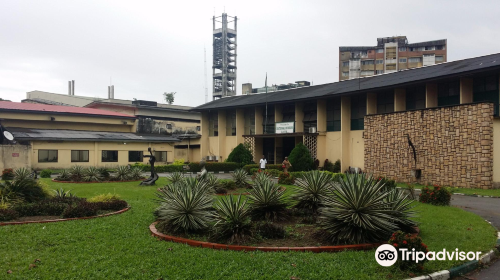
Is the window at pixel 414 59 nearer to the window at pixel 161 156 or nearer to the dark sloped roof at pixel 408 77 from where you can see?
the dark sloped roof at pixel 408 77

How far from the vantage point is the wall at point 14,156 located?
1139 inches

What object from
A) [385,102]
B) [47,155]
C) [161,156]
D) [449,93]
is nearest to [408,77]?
[385,102]

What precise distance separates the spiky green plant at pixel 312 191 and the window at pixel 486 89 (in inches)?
684

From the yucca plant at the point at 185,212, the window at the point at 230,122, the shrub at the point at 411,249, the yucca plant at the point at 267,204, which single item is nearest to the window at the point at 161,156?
the window at the point at 230,122

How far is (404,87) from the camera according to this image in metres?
28.3

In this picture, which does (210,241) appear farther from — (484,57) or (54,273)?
(484,57)

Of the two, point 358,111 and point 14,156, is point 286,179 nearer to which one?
point 358,111

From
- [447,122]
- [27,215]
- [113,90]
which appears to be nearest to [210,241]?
[27,215]

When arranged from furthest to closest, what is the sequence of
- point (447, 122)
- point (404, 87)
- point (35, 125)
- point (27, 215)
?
1. point (35, 125)
2. point (404, 87)
3. point (447, 122)
4. point (27, 215)

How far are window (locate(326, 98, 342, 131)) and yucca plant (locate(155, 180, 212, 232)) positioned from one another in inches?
1022

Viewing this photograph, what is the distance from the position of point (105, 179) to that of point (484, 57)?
25799mm

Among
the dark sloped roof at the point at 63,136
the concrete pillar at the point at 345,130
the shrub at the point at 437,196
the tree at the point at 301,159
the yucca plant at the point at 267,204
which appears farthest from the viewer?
the dark sloped roof at the point at 63,136

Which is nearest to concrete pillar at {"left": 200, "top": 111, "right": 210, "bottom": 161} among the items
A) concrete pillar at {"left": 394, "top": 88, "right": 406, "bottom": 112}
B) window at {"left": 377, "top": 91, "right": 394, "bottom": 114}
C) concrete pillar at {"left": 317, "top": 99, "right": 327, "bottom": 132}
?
concrete pillar at {"left": 317, "top": 99, "right": 327, "bottom": 132}

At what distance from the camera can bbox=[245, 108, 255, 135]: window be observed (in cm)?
4241
